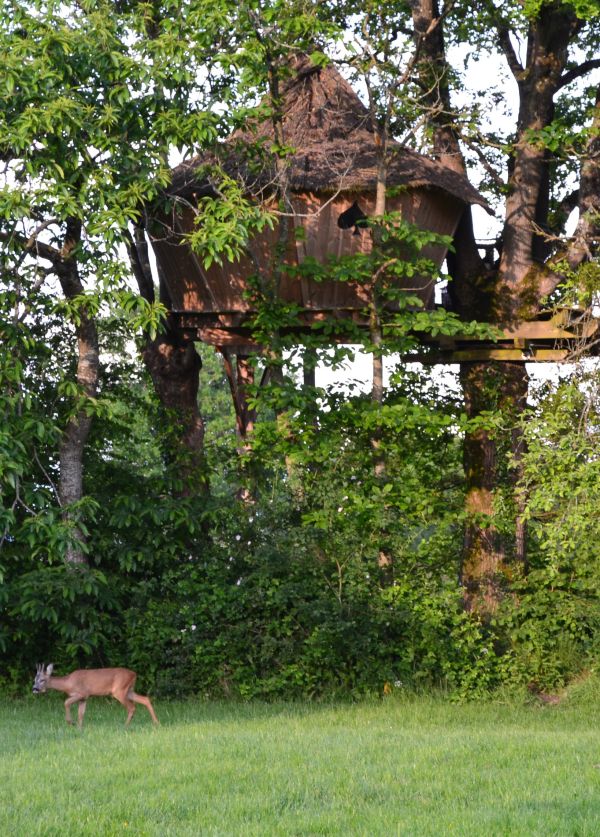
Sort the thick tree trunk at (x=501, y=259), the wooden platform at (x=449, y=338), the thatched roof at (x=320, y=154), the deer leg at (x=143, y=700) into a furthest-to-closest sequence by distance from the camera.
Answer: the thick tree trunk at (x=501, y=259), the wooden platform at (x=449, y=338), the thatched roof at (x=320, y=154), the deer leg at (x=143, y=700)

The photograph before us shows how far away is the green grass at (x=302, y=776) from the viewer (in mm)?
8516

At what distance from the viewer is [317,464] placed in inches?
712

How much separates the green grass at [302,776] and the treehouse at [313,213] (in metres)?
6.32

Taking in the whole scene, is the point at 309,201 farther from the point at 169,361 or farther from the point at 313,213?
the point at 169,361

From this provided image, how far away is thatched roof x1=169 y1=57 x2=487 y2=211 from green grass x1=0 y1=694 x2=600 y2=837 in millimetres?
7879

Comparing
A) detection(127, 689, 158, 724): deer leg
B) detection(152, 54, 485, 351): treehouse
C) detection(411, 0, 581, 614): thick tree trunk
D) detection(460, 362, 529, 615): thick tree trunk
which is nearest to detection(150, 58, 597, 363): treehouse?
detection(152, 54, 485, 351): treehouse

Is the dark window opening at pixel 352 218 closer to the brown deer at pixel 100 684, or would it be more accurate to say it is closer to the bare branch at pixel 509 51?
the bare branch at pixel 509 51

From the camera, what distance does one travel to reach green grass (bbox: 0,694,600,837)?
8516 millimetres

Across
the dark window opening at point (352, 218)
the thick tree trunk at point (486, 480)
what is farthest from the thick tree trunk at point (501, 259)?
the dark window opening at point (352, 218)

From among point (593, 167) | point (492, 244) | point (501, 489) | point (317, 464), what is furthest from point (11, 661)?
point (593, 167)

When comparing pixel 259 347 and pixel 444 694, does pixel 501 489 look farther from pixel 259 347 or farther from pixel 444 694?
pixel 259 347

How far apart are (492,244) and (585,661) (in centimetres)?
745

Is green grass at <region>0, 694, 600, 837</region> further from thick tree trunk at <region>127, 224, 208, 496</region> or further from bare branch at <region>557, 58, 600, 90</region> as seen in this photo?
bare branch at <region>557, 58, 600, 90</region>

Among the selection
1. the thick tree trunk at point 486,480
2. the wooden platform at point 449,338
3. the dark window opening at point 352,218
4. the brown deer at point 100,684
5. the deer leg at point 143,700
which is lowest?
the deer leg at point 143,700
